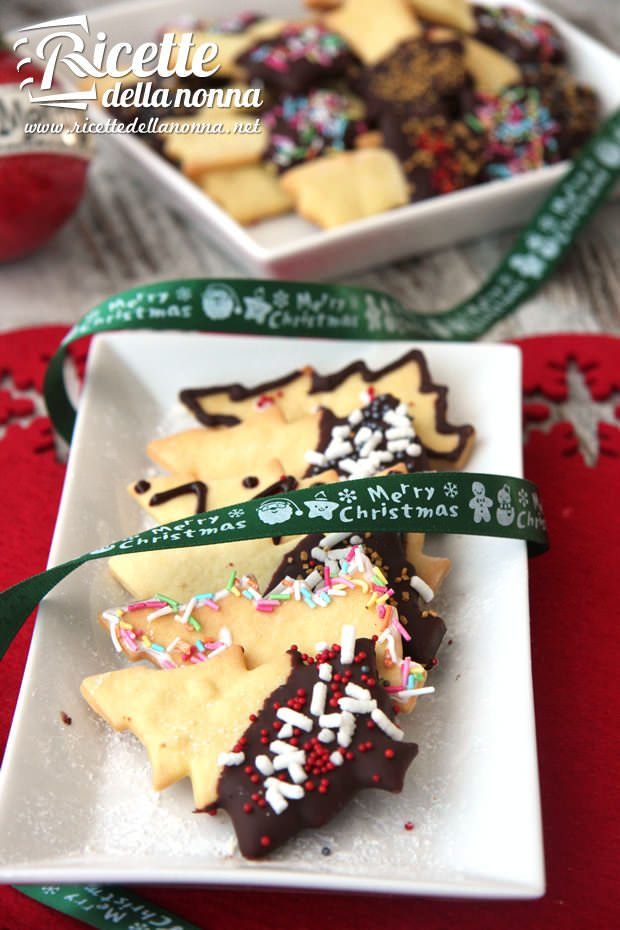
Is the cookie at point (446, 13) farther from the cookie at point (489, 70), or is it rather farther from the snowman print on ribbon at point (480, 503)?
the snowman print on ribbon at point (480, 503)

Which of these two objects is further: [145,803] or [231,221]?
[231,221]

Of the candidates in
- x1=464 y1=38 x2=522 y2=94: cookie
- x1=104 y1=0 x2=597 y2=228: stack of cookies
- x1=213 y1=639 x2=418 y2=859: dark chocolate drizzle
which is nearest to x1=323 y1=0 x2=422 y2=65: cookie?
x1=104 y1=0 x2=597 y2=228: stack of cookies

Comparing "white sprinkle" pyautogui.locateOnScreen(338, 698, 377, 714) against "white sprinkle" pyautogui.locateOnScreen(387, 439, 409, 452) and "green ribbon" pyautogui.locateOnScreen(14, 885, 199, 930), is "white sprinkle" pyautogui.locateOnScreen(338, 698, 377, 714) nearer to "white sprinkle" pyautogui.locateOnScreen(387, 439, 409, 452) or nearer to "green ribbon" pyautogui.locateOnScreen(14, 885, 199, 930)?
"green ribbon" pyautogui.locateOnScreen(14, 885, 199, 930)

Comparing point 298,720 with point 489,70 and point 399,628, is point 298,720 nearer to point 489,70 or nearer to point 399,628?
point 399,628

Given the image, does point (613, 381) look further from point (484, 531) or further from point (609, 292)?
point (484, 531)

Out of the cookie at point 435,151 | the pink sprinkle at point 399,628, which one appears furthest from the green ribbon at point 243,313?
the pink sprinkle at point 399,628

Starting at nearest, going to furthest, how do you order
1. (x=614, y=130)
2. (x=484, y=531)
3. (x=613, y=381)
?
(x=484, y=531) → (x=613, y=381) → (x=614, y=130)

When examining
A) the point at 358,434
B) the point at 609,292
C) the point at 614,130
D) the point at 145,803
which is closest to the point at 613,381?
the point at 609,292
